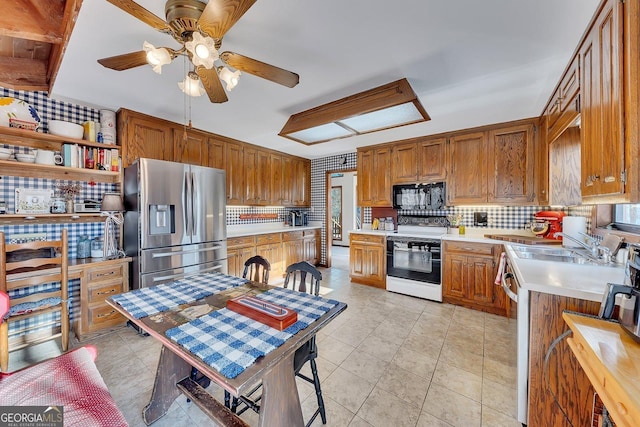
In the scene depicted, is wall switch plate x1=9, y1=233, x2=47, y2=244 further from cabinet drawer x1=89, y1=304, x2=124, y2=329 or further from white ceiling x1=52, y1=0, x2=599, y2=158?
white ceiling x1=52, y1=0, x2=599, y2=158

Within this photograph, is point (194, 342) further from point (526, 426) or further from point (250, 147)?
point (250, 147)

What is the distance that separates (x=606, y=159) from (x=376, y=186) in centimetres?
313

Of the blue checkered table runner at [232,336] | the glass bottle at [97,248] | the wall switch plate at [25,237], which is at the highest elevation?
the wall switch plate at [25,237]

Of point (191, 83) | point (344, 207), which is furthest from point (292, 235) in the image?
point (344, 207)

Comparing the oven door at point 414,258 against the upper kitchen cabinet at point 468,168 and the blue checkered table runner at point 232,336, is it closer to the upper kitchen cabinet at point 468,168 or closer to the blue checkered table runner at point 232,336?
the upper kitchen cabinet at point 468,168

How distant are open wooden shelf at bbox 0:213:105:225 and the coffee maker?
158 inches

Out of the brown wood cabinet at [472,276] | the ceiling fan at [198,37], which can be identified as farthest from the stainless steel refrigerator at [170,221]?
the brown wood cabinet at [472,276]

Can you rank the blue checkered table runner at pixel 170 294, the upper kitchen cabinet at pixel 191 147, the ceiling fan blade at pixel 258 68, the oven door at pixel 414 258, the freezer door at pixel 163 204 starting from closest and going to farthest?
the blue checkered table runner at pixel 170 294 < the ceiling fan blade at pixel 258 68 < the freezer door at pixel 163 204 < the upper kitchen cabinet at pixel 191 147 < the oven door at pixel 414 258

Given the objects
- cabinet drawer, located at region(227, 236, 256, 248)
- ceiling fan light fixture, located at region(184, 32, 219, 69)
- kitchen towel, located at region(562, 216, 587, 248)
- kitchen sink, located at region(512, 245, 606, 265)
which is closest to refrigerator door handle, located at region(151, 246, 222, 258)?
cabinet drawer, located at region(227, 236, 256, 248)

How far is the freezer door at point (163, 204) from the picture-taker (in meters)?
2.62

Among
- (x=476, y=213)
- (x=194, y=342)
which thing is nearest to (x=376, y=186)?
(x=476, y=213)

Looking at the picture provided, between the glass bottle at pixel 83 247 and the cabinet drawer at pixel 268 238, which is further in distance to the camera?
the cabinet drawer at pixel 268 238

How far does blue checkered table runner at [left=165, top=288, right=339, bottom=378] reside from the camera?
Answer: 93 cm

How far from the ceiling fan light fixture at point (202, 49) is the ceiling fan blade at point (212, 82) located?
168mm
